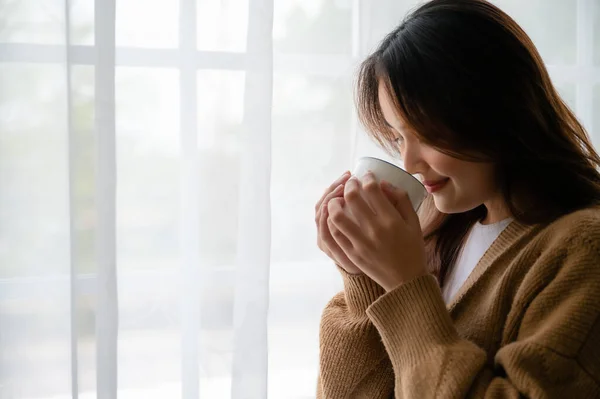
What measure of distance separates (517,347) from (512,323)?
7 cm

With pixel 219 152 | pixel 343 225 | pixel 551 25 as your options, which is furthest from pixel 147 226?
pixel 551 25

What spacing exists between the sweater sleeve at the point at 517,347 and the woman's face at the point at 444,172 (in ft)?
0.47

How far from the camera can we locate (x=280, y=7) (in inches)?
49.9

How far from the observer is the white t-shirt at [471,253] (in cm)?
91

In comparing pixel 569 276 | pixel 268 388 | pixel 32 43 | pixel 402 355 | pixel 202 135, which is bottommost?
pixel 268 388

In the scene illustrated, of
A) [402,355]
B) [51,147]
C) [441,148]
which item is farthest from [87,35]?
[402,355]

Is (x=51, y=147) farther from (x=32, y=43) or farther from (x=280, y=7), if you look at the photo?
(x=280, y=7)

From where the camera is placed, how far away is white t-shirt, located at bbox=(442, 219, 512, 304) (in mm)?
911

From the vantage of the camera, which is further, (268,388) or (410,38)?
(268,388)

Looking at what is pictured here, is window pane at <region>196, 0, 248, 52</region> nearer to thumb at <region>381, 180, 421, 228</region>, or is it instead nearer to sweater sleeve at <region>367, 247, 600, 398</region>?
thumb at <region>381, 180, 421, 228</region>

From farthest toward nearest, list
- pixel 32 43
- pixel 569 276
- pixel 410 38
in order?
pixel 32 43
pixel 410 38
pixel 569 276

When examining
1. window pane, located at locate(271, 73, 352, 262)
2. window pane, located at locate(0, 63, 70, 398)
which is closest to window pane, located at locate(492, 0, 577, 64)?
window pane, located at locate(271, 73, 352, 262)

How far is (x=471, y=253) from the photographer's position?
950 mm

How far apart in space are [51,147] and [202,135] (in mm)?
259
